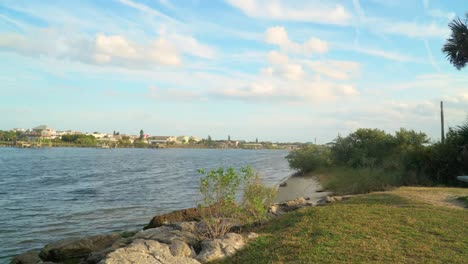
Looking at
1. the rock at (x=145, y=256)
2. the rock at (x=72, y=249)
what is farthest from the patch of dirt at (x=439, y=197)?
the rock at (x=72, y=249)

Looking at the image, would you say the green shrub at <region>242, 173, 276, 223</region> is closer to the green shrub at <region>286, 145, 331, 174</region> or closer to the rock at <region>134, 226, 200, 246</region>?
the rock at <region>134, 226, 200, 246</region>

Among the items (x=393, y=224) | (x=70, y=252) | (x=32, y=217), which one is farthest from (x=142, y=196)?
(x=393, y=224)

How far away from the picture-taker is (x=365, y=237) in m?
8.19

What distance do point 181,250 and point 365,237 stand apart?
3.93 m

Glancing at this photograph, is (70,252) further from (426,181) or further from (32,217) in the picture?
(426,181)

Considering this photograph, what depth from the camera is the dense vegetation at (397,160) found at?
21.2 meters

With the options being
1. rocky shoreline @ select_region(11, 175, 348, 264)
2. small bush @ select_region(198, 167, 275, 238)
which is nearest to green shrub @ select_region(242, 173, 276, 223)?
small bush @ select_region(198, 167, 275, 238)

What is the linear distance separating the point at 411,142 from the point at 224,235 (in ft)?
80.5

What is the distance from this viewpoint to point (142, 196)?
27.0 metres

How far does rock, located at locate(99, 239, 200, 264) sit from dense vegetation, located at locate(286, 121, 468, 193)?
47.5ft

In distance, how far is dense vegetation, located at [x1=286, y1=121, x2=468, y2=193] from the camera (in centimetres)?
2120

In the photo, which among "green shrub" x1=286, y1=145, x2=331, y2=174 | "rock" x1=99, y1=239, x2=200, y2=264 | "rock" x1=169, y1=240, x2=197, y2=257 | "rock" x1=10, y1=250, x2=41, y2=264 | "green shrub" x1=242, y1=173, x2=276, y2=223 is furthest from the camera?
"green shrub" x1=286, y1=145, x2=331, y2=174

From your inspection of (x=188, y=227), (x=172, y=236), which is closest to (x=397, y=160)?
(x=188, y=227)

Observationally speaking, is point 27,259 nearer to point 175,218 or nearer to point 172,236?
point 172,236
